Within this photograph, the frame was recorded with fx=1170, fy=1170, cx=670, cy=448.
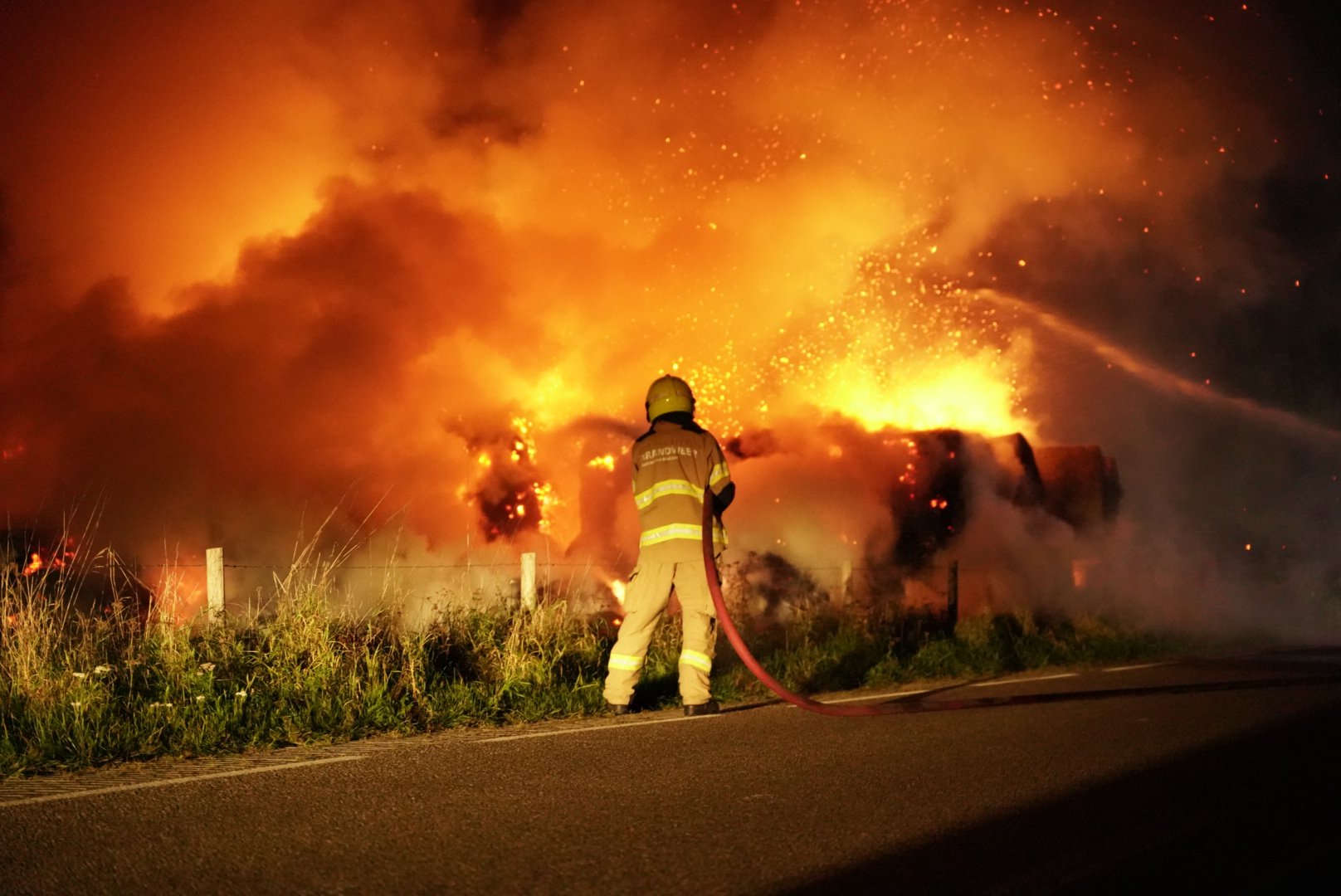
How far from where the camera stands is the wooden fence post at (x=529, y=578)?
962cm

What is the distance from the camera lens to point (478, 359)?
20.6 metres

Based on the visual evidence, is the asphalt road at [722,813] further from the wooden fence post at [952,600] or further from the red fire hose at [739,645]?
the wooden fence post at [952,600]

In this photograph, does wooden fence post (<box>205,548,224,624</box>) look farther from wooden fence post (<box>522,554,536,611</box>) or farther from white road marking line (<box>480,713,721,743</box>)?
white road marking line (<box>480,713,721,743</box>)

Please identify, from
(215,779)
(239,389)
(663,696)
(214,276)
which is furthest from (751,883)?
(214,276)

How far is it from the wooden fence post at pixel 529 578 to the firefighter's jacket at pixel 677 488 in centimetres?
276

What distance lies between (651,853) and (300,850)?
1067 millimetres

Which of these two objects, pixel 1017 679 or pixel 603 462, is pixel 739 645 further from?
pixel 603 462

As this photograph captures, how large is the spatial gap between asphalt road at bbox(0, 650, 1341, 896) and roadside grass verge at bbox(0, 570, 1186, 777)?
1.25 feet

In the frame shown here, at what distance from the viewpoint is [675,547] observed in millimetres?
6859

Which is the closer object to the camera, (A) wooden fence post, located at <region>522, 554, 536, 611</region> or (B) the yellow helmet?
(B) the yellow helmet

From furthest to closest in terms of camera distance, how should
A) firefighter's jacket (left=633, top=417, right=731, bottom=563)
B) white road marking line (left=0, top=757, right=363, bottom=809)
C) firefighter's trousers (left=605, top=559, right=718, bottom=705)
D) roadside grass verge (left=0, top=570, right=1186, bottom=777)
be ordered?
firefighter's jacket (left=633, top=417, right=731, bottom=563), firefighter's trousers (left=605, top=559, right=718, bottom=705), roadside grass verge (left=0, top=570, right=1186, bottom=777), white road marking line (left=0, top=757, right=363, bottom=809)

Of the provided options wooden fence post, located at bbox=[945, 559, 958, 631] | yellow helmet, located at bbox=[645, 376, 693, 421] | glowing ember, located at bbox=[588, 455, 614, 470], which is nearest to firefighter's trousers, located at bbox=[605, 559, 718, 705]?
yellow helmet, located at bbox=[645, 376, 693, 421]

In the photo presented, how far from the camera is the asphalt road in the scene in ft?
10.7

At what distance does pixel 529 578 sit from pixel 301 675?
3325mm
